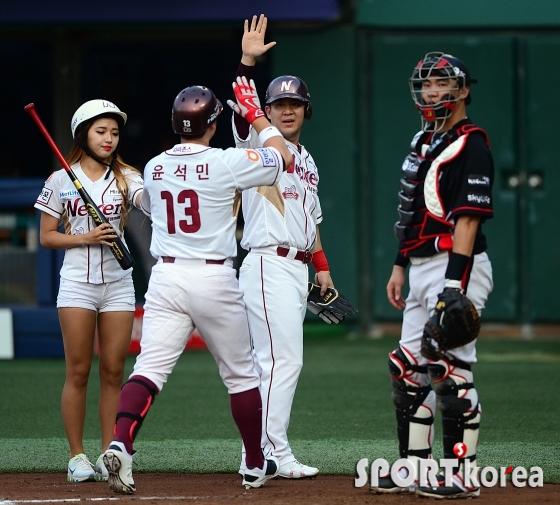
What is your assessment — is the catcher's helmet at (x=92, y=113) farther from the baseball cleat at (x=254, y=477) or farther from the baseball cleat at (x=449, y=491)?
the baseball cleat at (x=449, y=491)

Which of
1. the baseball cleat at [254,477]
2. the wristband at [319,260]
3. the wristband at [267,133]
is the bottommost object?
the baseball cleat at [254,477]

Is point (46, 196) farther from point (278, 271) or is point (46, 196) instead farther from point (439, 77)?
point (439, 77)

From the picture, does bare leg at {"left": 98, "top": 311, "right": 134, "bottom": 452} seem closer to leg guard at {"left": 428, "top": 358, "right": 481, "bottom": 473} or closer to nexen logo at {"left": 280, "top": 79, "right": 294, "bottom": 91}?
nexen logo at {"left": 280, "top": 79, "right": 294, "bottom": 91}

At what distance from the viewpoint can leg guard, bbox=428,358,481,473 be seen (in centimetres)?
468

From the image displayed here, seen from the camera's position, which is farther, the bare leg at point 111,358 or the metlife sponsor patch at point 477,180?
the bare leg at point 111,358

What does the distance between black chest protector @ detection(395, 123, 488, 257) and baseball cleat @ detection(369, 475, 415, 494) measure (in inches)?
40.9

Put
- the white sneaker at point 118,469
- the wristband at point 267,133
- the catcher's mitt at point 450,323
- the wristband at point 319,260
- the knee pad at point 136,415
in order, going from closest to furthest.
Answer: the catcher's mitt at point 450,323 → the white sneaker at point 118,469 → the knee pad at point 136,415 → the wristband at point 267,133 → the wristband at point 319,260

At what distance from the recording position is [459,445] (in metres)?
4.70

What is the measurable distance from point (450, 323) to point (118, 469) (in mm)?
1543

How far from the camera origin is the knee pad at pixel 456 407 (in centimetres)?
468

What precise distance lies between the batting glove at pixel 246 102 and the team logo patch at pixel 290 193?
0.48m

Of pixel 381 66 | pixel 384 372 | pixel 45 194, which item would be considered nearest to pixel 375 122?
pixel 381 66

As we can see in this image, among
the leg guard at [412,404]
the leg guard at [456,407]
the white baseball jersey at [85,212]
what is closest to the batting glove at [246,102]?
the white baseball jersey at [85,212]

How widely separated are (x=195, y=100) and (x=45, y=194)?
111 centimetres
